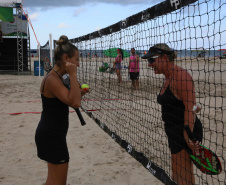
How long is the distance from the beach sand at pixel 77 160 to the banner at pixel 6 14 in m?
10.8

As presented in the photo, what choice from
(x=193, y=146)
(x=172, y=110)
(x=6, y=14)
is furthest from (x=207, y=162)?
(x=6, y=14)

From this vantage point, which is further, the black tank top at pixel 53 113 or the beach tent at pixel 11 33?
the beach tent at pixel 11 33

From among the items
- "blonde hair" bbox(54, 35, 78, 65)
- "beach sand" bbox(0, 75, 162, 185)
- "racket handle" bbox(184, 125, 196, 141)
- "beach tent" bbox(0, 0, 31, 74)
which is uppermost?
"beach tent" bbox(0, 0, 31, 74)

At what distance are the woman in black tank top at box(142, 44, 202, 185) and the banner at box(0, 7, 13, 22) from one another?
1450cm

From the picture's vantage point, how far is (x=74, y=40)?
621cm

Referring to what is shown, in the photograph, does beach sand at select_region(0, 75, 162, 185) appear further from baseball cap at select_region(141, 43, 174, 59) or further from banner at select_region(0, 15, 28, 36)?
banner at select_region(0, 15, 28, 36)

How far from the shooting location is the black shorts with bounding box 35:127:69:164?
2164 millimetres

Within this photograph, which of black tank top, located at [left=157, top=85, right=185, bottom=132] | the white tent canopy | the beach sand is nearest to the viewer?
black tank top, located at [left=157, top=85, right=185, bottom=132]

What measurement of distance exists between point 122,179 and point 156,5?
2.02 m

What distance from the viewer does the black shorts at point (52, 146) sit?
2.16 m

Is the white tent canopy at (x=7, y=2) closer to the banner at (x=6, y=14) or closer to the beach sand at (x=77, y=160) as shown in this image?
the banner at (x=6, y=14)

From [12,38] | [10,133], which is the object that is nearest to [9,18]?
[12,38]

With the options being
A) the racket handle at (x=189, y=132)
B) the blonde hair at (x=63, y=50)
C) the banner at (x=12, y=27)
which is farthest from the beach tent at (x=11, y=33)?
the racket handle at (x=189, y=132)

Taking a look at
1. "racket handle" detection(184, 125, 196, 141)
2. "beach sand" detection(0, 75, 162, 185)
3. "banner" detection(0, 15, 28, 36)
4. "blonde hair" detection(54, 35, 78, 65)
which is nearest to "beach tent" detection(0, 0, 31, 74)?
"banner" detection(0, 15, 28, 36)
